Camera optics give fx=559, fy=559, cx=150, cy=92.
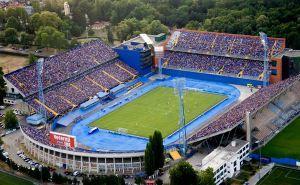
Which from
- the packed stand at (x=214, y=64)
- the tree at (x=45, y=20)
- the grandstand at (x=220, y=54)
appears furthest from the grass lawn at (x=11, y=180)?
the tree at (x=45, y=20)

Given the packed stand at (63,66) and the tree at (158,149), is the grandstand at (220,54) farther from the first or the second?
the tree at (158,149)

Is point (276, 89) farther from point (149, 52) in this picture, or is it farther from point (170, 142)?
point (149, 52)

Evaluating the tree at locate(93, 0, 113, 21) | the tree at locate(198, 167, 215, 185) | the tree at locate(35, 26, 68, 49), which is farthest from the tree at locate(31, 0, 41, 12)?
the tree at locate(198, 167, 215, 185)

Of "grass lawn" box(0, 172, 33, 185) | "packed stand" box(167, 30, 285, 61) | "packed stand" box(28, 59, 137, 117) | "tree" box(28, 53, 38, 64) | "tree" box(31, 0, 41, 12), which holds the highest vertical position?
"tree" box(31, 0, 41, 12)

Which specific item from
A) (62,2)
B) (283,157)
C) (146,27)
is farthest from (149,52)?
→ (62,2)

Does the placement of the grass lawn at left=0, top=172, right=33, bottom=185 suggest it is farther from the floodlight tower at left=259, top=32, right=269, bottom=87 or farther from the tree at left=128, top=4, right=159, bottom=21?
the tree at left=128, top=4, right=159, bottom=21
